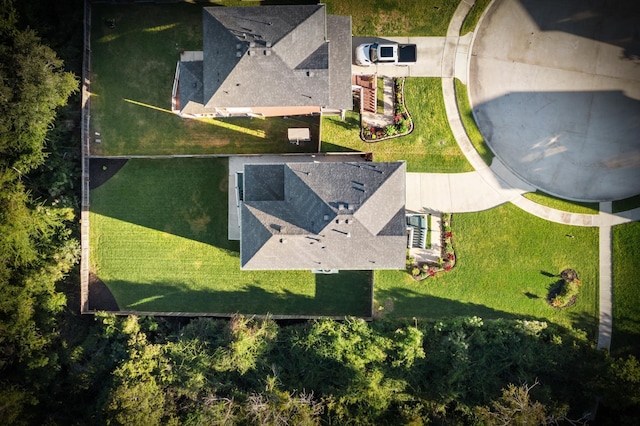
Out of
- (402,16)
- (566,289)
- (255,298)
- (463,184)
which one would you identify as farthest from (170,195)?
(566,289)

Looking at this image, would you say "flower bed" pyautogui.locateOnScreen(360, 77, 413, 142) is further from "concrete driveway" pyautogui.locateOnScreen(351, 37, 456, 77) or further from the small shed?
the small shed

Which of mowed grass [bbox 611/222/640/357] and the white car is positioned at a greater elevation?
the white car

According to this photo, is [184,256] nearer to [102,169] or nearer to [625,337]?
[102,169]

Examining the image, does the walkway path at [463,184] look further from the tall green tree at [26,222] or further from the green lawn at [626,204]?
the tall green tree at [26,222]

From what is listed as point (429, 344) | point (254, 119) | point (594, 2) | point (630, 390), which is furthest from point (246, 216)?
point (594, 2)

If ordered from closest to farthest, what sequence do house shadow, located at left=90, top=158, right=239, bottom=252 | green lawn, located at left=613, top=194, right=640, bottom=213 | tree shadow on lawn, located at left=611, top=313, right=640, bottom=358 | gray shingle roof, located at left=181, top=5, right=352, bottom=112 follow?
gray shingle roof, located at left=181, top=5, right=352, bottom=112
tree shadow on lawn, located at left=611, top=313, right=640, bottom=358
green lawn, located at left=613, top=194, right=640, bottom=213
house shadow, located at left=90, top=158, right=239, bottom=252

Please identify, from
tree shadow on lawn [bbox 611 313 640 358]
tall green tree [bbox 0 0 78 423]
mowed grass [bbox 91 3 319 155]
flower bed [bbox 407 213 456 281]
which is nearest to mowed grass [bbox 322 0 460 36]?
mowed grass [bbox 91 3 319 155]
